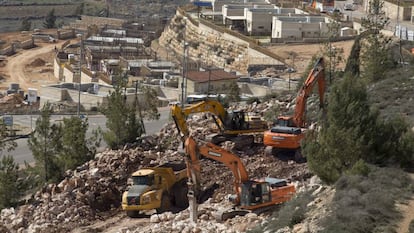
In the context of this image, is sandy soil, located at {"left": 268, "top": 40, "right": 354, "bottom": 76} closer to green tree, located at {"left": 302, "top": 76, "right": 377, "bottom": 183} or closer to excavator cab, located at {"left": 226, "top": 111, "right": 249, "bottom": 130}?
excavator cab, located at {"left": 226, "top": 111, "right": 249, "bottom": 130}

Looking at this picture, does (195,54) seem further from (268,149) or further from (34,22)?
(34,22)

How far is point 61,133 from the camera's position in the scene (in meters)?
32.9

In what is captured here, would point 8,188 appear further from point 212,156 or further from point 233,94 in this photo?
point 233,94

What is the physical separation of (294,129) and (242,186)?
646cm

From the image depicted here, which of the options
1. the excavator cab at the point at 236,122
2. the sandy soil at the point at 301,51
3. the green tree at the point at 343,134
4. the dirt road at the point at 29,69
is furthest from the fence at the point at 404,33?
the green tree at the point at 343,134

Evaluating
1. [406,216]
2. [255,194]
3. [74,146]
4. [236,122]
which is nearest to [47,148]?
[74,146]

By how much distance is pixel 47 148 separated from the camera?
32250 mm

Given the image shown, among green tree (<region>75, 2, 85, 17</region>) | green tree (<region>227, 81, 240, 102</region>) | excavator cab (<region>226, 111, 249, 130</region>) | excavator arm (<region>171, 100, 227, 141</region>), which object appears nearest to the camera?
excavator arm (<region>171, 100, 227, 141</region>)

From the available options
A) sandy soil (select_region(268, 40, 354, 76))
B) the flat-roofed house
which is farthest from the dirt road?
the flat-roofed house

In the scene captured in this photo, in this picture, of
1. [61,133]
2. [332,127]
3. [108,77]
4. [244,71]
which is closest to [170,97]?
[108,77]

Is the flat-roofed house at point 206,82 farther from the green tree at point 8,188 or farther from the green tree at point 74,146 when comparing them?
the green tree at point 8,188

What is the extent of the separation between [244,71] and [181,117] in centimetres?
4455

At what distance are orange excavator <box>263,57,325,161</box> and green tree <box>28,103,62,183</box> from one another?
23.5 ft

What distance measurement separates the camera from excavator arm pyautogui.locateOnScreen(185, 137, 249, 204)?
81.3ft
